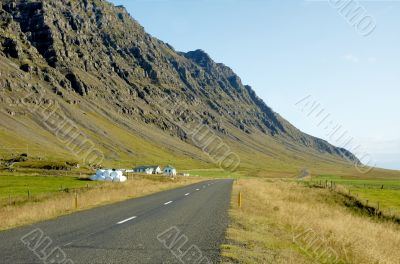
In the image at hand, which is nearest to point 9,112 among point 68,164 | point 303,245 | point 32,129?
point 32,129

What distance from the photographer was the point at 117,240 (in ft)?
46.9

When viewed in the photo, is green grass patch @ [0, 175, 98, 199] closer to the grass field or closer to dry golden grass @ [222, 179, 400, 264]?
dry golden grass @ [222, 179, 400, 264]

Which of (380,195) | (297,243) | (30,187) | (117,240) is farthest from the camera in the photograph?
(380,195)

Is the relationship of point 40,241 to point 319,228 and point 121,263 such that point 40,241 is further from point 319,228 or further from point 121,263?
point 319,228

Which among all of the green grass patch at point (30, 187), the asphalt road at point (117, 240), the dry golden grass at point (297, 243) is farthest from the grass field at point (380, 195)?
the green grass patch at point (30, 187)

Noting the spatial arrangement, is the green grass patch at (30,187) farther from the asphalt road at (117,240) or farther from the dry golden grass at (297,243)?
the dry golden grass at (297,243)

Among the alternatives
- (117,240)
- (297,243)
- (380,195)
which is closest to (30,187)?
(117,240)

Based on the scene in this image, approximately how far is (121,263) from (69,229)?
661 centimetres

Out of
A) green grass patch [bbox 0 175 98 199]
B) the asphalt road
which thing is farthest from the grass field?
green grass patch [bbox 0 175 98 199]

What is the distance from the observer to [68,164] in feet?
319

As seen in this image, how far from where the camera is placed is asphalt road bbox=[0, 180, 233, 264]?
11516 mm

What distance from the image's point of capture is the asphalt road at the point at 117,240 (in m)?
11.5

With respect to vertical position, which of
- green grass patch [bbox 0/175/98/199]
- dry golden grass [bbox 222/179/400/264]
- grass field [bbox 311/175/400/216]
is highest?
dry golden grass [bbox 222/179/400/264]

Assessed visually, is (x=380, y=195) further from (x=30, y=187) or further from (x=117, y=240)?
(x=117, y=240)
